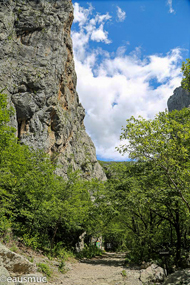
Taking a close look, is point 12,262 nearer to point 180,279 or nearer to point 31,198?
point 180,279

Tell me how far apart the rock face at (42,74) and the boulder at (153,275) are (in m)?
18.3

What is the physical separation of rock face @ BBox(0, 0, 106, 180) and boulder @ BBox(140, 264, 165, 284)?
60.1ft

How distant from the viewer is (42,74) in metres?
34.7

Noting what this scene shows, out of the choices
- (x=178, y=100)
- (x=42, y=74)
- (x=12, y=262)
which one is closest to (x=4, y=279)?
(x=12, y=262)

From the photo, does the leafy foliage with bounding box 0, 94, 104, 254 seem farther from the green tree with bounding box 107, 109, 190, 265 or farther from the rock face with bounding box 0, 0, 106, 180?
the rock face with bounding box 0, 0, 106, 180

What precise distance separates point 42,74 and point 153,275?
33305 mm

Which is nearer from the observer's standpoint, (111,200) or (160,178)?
(160,178)

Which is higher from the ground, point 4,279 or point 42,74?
point 42,74

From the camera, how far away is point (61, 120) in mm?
35781

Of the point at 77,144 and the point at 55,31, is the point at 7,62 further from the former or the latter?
the point at 77,144

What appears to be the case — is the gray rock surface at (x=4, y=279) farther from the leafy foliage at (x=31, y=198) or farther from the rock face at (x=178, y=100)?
the rock face at (x=178, y=100)

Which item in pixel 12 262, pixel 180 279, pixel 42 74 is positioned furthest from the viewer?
pixel 42 74

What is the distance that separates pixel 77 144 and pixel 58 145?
1029cm

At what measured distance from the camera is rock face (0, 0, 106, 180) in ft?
103
